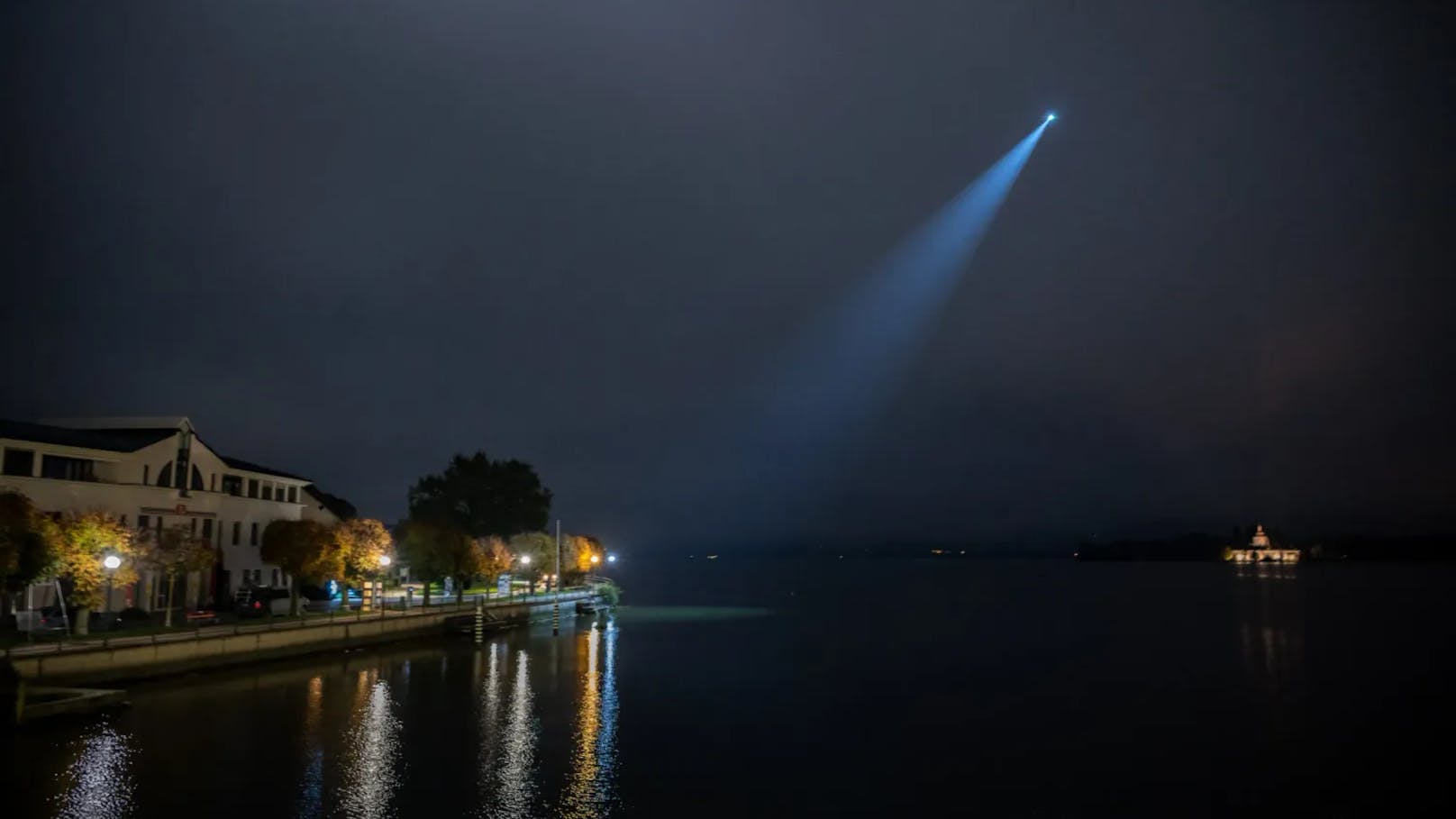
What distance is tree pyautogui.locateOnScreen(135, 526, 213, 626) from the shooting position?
4706 centimetres

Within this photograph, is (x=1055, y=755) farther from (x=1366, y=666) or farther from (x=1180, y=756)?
(x=1366, y=666)

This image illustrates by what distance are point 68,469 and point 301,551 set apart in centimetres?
1238

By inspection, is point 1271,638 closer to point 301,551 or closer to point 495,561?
point 495,561

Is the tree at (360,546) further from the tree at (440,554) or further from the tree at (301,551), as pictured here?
the tree at (440,554)

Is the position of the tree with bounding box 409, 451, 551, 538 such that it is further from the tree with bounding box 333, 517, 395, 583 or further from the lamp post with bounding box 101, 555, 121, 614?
the lamp post with bounding box 101, 555, 121, 614

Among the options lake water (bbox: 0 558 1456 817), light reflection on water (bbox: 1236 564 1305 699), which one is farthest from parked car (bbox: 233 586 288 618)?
light reflection on water (bbox: 1236 564 1305 699)

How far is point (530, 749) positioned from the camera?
33.1 meters

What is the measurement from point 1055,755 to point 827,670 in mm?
24953

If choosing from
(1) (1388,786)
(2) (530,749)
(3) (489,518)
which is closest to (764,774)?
(2) (530,749)

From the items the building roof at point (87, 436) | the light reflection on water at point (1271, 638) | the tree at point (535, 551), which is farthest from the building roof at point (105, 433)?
the light reflection on water at point (1271, 638)

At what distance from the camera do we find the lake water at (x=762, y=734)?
90.3 ft

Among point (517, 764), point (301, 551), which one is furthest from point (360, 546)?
point (517, 764)

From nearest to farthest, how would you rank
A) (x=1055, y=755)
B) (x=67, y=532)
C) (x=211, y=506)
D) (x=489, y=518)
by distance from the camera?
(x=1055, y=755)
(x=67, y=532)
(x=211, y=506)
(x=489, y=518)

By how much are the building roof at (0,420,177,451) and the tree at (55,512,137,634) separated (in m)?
7.15
